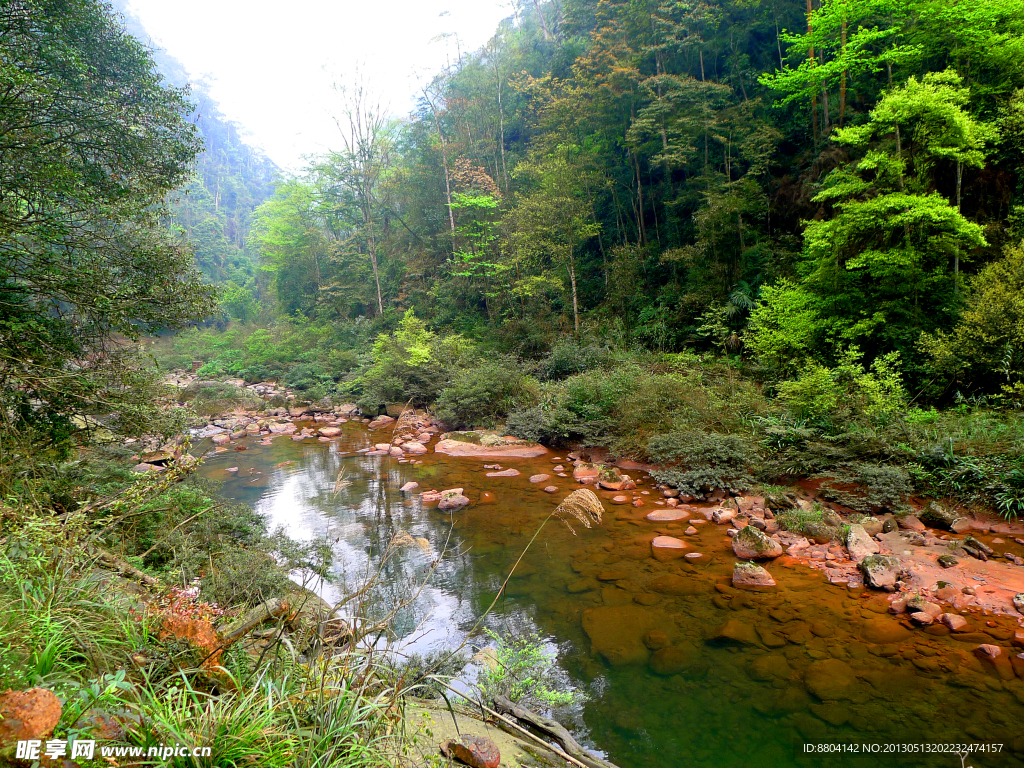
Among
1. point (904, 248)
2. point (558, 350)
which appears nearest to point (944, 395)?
point (904, 248)

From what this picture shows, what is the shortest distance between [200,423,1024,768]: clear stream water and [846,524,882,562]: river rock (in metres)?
0.66

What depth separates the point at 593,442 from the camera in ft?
34.7

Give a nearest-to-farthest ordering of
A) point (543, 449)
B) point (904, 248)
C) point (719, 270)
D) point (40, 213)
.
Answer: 1. point (40, 213)
2. point (904, 248)
3. point (543, 449)
4. point (719, 270)

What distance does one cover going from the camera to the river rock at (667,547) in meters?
6.40

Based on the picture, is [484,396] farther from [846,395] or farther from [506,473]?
[846,395]

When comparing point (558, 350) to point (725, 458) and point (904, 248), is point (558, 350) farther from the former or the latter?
point (904, 248)

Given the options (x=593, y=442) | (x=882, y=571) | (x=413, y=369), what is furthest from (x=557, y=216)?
(x=882, y=571)

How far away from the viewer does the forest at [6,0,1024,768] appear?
2.62m

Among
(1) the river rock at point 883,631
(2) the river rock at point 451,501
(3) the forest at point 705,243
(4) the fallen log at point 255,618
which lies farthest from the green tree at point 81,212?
(1) the river rock at point 883,631

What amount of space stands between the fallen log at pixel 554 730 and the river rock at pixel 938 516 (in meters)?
5.98

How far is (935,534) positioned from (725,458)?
9.28ft

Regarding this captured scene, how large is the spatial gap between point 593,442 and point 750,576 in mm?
5198

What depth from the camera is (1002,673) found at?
3889mm

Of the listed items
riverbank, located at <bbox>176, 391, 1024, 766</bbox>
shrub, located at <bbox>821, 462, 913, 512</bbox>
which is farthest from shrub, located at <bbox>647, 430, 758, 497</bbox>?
shrub, located at <bbox>821, 462, 913, 512</bbox>
